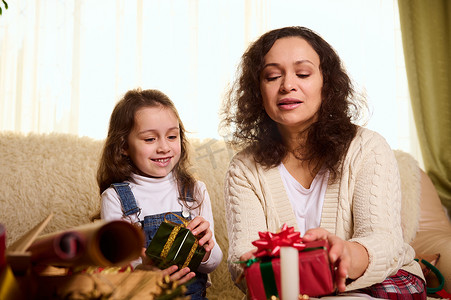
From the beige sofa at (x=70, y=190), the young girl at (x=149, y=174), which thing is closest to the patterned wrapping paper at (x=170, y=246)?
the young girl at (x=149, y=174)

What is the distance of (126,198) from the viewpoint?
162cm

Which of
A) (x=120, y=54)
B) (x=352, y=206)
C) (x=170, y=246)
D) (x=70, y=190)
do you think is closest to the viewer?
(x=170, y=246)

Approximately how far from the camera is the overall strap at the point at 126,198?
1599 millimetres

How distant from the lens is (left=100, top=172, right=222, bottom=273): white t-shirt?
62.5 inches

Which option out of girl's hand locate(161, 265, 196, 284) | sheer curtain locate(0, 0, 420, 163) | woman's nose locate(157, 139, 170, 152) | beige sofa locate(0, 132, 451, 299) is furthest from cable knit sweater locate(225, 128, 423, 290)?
sheer curtain locate(0, 0, 420, 163)

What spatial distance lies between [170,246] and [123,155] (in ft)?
2.17

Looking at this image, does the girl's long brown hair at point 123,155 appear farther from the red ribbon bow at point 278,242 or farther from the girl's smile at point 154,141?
the red ribbon bow at point 278,242

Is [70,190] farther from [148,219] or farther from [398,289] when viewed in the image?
[398,289]

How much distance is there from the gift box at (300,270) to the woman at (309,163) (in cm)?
33

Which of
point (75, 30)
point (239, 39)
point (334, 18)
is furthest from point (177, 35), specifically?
point (334, 18)

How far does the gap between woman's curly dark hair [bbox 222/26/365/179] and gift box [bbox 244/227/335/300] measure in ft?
1.80

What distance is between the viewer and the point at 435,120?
9.90ft

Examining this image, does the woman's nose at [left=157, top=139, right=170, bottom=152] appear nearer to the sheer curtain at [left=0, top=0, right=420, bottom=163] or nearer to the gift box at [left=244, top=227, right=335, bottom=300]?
the gift box at [left=244, top=227, right=335, bottom=300]

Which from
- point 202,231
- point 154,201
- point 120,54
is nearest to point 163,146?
point 154,201
